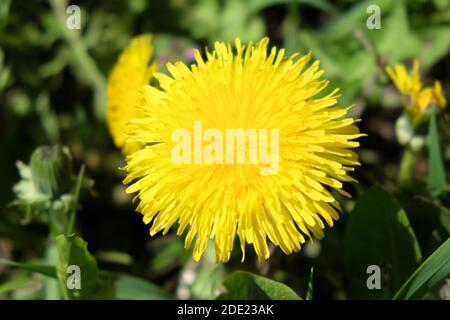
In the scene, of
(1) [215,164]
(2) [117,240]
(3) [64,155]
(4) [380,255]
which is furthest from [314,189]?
(2) [117,240]

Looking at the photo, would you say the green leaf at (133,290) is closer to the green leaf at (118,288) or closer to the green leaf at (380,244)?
the green leaf at (118,288)

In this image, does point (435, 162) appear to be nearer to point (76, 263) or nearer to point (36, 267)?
point (76, 263)

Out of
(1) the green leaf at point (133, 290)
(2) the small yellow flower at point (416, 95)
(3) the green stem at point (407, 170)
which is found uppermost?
(2) the small yellow flower at point (416, 95)

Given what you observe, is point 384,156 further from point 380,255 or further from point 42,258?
point 42,258

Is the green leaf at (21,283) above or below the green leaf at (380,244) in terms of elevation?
below

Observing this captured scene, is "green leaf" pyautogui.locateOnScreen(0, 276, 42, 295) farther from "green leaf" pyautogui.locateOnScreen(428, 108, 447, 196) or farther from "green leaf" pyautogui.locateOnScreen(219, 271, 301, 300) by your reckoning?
"green leaf" pyautogui.locateOnScreen(428, 108, 447, 196)

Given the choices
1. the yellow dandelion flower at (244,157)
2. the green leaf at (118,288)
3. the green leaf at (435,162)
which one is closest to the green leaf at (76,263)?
the green leaf at (118,288)
